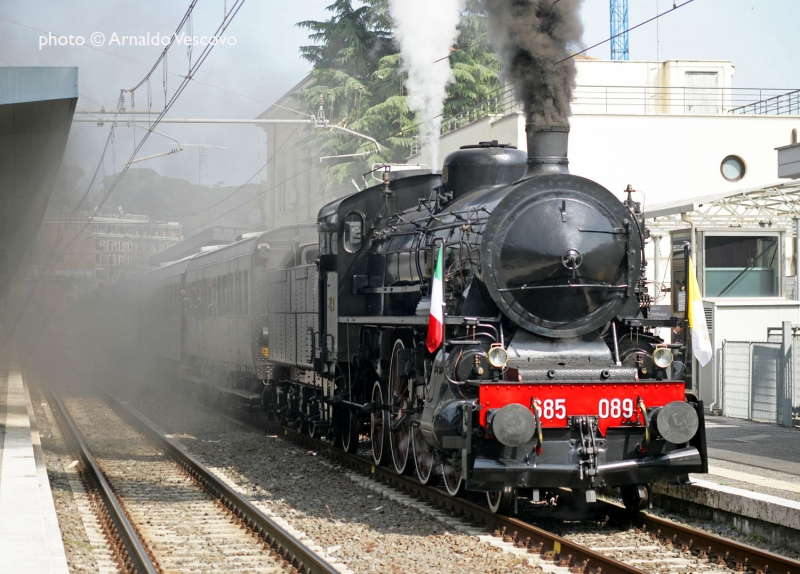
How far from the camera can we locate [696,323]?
9773 millimetres

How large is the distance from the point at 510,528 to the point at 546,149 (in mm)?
3471

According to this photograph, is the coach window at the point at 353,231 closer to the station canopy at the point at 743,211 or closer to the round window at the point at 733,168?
the station canopy at the point at 743,211

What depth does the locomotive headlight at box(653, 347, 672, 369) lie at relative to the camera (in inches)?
324

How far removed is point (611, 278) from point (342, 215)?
4104mm

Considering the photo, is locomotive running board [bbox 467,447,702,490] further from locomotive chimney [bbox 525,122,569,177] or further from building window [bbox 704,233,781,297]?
building window [bbox 704,233,781,297]

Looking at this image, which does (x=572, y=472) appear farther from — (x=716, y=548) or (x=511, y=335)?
(x=511, y=335)

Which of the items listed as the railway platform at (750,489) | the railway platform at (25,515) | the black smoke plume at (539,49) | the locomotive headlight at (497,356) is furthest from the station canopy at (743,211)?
the railway platform at (25,515)

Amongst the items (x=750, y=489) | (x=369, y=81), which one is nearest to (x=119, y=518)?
(x=750, y=489)

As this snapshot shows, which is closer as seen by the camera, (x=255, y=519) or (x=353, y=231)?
(x=255, y=519)

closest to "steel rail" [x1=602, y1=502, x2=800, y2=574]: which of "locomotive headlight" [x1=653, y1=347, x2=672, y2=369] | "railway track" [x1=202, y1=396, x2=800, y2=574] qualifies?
"railway track" [x1=202, y1=396, x2=800, y2=574]

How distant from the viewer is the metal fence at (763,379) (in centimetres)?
1401

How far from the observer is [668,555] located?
23.2ft

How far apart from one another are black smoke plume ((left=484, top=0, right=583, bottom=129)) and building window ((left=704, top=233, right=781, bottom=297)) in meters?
9.83

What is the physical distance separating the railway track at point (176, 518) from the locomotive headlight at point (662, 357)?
137 inches
